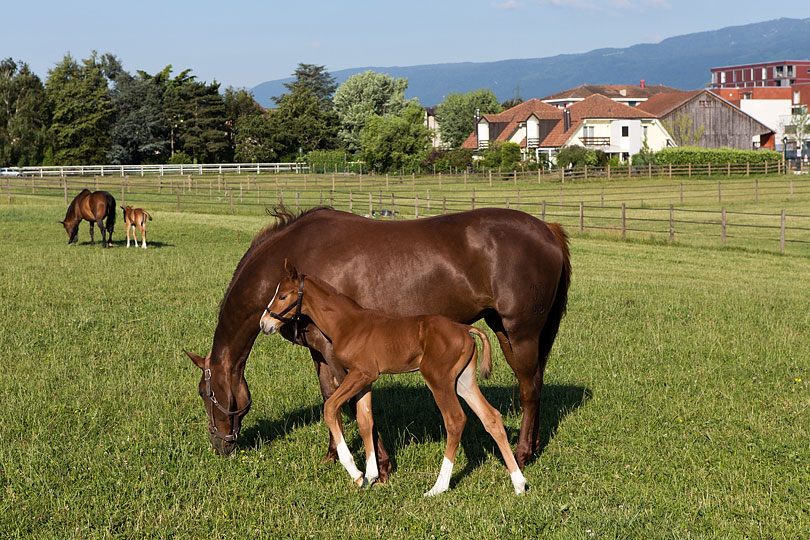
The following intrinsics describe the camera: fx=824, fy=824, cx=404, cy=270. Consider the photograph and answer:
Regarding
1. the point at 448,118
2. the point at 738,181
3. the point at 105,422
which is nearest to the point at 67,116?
the point at 448,118

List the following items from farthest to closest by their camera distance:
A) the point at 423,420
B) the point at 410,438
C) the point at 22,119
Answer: the point at 22,119
the point at 423,420
the point at 410,438

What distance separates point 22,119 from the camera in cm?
7144

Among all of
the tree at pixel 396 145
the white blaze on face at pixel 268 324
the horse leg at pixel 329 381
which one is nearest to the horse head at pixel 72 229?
the horse leg at pixel 329 381

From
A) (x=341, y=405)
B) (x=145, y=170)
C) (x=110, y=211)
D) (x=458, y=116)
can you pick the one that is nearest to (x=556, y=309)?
(x=341, y=405)

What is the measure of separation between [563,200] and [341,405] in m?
38.2

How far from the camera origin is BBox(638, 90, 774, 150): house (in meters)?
75.4

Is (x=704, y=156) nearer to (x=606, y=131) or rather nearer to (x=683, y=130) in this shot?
(x=606, y=131)

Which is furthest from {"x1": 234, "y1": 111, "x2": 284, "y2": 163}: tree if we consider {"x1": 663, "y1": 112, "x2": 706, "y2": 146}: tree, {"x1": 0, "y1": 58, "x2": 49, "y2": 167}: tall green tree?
{"x1": 663, "y1": 112, "x2": 706, "y2": 146}: tree

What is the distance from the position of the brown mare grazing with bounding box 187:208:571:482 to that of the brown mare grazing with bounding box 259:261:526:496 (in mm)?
413

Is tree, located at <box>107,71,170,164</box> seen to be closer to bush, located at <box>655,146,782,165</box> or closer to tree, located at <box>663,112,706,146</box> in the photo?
bush, located at <box>655,146,782,165</box>

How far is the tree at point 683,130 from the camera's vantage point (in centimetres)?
7475

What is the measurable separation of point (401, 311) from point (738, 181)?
→ 53.0 meters

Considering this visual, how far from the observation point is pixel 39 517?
16.6 feet

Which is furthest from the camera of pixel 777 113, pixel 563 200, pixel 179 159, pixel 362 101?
pixel 777 113
